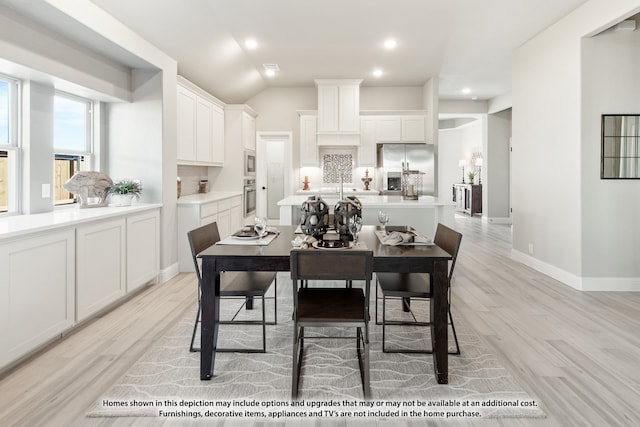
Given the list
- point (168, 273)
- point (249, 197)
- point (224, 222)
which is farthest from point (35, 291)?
point (249, 197)

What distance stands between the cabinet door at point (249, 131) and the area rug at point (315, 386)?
16.6 ft

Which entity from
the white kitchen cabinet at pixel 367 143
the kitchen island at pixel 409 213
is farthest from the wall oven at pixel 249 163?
the kitchen island at pixel 409 213

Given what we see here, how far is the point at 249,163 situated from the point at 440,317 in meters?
6.03

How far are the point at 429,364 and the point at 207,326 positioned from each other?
1359mm

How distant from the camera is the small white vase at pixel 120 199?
413 cm

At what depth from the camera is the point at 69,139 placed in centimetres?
406

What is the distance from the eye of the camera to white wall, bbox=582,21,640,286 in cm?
420

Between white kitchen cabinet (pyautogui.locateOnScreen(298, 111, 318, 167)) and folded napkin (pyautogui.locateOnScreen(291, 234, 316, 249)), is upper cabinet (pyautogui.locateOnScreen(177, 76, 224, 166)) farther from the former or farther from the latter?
folded napkin (pyautogui.locateOnScreen(291, 234, 316, 249))

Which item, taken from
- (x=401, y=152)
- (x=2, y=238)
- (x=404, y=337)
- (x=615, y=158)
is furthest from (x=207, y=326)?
(x=401, y=152)

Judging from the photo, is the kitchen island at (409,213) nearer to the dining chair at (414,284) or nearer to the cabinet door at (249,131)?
the dining chair at (414,284)

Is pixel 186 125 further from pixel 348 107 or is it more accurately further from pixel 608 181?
pixel 608 181

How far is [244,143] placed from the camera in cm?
752

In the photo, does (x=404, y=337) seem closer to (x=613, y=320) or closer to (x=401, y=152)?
(x=613, y=320)

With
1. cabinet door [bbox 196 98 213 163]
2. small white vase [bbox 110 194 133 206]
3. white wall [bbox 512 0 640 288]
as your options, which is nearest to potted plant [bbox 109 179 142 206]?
small white vase [bbox 110 194 133 206]
